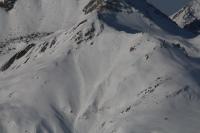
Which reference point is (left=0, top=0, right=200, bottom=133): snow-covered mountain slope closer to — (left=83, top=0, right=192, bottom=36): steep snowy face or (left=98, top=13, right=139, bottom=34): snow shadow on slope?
(left=98, top=13, right=139, bottom=34): snow shadow on slope

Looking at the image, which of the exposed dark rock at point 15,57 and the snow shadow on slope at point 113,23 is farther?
the exposed dark rock at point 15,57

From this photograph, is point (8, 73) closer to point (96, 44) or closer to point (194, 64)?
point (96, 44)

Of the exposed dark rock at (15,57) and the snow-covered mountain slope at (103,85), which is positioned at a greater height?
the snow-covered mountain slope at (103,85)

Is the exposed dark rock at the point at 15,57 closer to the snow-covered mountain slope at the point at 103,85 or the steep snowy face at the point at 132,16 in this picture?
the snow-covered mountain slope at the point at 103,85

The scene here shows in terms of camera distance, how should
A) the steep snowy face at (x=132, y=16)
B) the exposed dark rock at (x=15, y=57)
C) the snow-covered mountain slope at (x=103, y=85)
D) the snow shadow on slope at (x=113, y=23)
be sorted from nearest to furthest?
the snow-covered mountain slope at (x=103, y=85) → the snow shadow on slope at (x=113, y=23) → the steep snowy face at (x=132, y=16) → the exposed dark rock at (x=15, y=57)

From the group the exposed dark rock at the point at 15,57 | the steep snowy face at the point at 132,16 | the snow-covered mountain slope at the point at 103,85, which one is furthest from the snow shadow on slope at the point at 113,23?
the exposed dark rock at the point at 15,57

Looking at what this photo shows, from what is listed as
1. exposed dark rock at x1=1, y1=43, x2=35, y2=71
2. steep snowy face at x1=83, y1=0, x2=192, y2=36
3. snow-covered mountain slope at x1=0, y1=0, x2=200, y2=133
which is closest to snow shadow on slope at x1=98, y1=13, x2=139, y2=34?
steep snowy face at x1=83, y1=0, x2=192, y2=36

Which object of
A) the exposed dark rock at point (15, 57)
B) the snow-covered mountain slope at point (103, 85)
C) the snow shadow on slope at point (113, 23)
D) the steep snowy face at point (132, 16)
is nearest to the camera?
the snow-covered mountain slope at point (103, 85)

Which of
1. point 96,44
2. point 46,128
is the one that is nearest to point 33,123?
point 46,128

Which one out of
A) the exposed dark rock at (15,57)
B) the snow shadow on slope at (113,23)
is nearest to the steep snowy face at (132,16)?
the snow shadow on slope at (113,23)
